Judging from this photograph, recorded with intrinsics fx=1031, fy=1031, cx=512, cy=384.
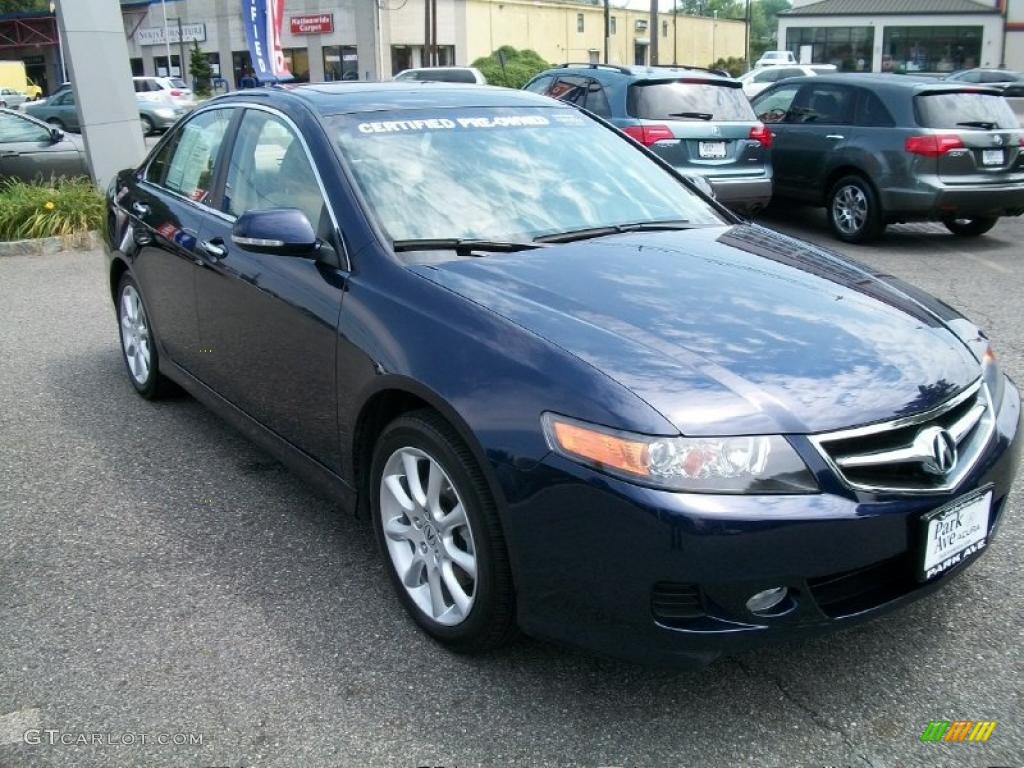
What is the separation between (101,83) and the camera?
11.9 m

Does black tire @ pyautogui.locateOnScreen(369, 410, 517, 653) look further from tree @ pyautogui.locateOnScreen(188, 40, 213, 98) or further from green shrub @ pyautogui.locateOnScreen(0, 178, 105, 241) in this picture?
tree @ pyautogui.locateOnScreen(188, 40, 213, 98)

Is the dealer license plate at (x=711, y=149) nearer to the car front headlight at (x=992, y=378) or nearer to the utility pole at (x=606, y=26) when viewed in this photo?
the car front headlight at (x=992, y=378)

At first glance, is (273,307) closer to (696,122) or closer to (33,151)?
(696,122)

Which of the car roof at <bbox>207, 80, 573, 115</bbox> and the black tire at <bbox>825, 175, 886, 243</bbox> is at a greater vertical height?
the car roof at <bbox>207, 80, 573, 115</bbox>

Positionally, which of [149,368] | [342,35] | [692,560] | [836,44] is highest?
[342,35]

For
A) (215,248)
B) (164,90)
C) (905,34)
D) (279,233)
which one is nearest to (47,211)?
(215,248)

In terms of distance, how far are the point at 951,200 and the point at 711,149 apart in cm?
227

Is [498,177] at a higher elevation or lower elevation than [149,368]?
higher

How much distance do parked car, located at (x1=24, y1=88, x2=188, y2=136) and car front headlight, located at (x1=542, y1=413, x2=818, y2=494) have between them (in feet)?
89.1

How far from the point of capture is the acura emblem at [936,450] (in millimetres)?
2652

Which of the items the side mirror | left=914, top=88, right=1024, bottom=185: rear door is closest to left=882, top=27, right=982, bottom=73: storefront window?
left=914, top=88, right=1024, bottom=185: rear door

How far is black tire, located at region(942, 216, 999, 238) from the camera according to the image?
10.7 metres

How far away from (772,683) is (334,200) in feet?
6.89

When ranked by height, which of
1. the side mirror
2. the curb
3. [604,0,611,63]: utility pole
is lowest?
the curb
